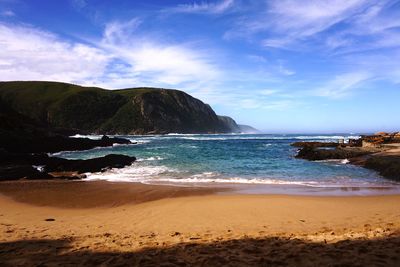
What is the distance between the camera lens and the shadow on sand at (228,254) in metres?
6.24

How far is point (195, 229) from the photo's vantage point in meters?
9.30

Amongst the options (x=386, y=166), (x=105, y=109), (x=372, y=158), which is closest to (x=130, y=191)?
(x=386, y=166)

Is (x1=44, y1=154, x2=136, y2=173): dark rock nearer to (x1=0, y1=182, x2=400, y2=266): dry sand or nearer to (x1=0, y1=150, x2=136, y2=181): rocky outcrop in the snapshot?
(x1=0, y1=150, x2=136, y2=181): rocky outcrop

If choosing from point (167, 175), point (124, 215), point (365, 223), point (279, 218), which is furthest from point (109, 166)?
point (365, 223)

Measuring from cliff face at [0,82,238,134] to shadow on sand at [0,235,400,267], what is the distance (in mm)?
136430

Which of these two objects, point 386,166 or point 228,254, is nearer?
point 228,254

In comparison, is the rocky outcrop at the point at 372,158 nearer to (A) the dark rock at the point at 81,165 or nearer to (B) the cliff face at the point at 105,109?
(A) the dark rock at the point at 81,165

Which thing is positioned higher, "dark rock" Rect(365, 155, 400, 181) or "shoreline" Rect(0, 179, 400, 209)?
"dark rock" Rect(365, 155, 400, 181)

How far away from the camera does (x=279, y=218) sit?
1050 centimetres

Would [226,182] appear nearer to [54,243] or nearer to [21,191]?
[21,191]

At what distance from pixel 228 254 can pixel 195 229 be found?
8.61 feet

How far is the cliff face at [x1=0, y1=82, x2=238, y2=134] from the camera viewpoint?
476 ft

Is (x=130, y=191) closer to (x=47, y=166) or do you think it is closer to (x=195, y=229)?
(x=195, y=229)

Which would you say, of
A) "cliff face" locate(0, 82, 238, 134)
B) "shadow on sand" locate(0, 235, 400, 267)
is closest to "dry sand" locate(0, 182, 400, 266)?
"shadow on sand" locate(0, 235, 400, 267)
